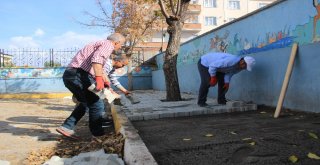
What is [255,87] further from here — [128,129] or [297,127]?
[128,129]

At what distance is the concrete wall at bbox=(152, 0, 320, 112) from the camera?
5.85 metres

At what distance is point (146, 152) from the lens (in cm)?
332

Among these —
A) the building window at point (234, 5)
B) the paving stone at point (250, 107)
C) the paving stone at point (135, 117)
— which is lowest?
the paving stone at point (135, 117)

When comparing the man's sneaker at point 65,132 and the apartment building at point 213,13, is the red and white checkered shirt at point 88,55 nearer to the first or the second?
the man's sneaker at point 65,132

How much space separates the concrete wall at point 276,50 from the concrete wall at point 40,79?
14664mm

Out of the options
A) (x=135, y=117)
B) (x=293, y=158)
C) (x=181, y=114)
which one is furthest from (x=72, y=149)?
(x=293, y=158)

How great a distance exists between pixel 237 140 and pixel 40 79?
22.9 meters

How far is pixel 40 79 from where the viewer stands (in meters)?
24.8

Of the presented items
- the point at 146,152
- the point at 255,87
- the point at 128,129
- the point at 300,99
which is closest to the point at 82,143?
the point at 128,129

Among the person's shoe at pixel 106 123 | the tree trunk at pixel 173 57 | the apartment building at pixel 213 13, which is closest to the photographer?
the person's shoe at pixel 106 123

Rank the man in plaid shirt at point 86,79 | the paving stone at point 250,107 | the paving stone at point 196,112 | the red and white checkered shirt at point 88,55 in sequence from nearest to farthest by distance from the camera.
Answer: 1. the red and white checkered shirt at point 88,55
2. the man in plaid shirt at point 86,79
3. the paving stone at point 196,112
4. the paving stone at point 250,107

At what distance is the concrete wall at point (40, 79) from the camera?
2427cm

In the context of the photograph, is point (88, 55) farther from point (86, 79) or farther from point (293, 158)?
point (293, 158)

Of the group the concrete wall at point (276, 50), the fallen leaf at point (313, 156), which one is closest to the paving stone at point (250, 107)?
the concrete wall at point (276, 50)
